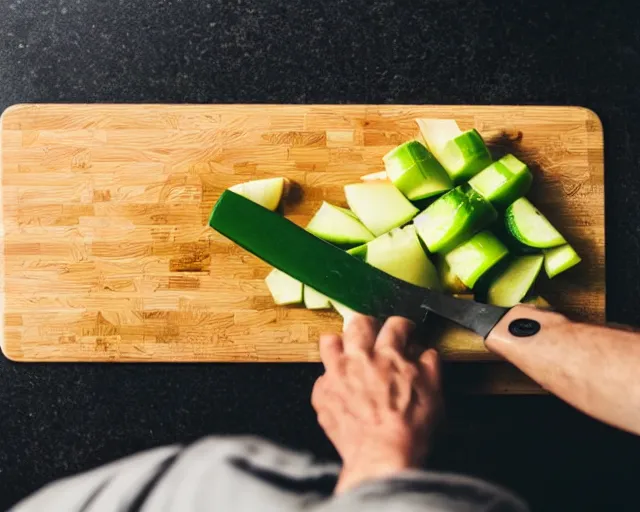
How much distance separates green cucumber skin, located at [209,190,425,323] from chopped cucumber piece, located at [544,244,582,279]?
10.1 inches

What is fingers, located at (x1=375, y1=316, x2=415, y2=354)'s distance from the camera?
1.18 meters

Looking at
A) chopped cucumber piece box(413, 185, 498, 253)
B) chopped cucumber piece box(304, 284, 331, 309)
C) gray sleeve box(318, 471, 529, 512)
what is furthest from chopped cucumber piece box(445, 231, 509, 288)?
gray sleeve box(318, 471, 529, 512)

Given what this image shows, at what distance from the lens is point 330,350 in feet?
3.93

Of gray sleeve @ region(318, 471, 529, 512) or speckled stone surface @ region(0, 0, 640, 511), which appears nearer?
gray sleeve @ region(318, 471, 529, 512)

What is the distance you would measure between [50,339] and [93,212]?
0.84 feet

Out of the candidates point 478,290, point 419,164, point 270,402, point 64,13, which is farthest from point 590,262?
point 64,13

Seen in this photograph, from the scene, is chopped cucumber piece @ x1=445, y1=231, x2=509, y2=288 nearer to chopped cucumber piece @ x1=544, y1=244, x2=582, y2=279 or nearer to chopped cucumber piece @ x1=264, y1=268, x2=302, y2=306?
chopped cucumber piece @ x1=544, y1=244, x2=582, y2=279

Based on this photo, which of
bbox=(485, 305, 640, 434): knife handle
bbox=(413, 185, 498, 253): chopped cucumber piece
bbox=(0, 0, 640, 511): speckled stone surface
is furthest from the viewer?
bbox=(0, 0, 640, 511): speckled stone surface

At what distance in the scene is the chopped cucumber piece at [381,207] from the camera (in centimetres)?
121

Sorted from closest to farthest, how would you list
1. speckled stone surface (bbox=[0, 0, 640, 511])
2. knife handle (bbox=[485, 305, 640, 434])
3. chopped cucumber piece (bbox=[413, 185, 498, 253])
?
knife handle (bbox=[485, 305, 640, 434]), chopped cucumber piece (bbox=[413, 185, 498, 253]), speckled stone surface (bbox=[0, 0, 640, 511])

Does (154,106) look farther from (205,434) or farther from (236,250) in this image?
(205,434)

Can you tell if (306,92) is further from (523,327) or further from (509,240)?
(523,327)

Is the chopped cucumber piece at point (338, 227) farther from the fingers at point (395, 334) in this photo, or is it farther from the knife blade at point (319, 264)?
the fingers at point (395, 334)

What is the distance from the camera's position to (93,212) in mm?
1263
